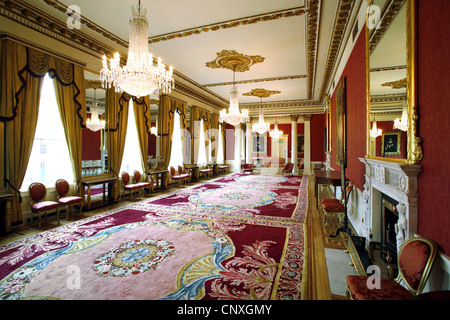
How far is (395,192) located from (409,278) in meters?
0.79

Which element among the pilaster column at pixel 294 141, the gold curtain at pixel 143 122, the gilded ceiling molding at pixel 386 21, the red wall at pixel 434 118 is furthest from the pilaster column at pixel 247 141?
the red wall at pixel 434 118

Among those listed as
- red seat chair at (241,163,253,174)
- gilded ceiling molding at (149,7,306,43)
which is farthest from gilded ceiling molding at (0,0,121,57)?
red seat chair at (241,163,253,174)

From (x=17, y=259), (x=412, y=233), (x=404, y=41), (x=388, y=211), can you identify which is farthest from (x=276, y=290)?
(x=17, y=259)

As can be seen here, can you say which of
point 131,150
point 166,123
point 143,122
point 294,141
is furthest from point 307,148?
point 131,150

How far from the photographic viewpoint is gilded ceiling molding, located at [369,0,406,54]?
1825 millimetres

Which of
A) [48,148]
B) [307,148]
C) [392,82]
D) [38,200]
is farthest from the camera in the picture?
[307,148]

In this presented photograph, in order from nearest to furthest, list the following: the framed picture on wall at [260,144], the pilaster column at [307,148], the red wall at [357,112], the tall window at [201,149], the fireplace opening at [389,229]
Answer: the fireplace opening at [389,229] < the red wall at [357,112] < the tall window at [201,149] < the pilaster column at [307,148] < the framed picture on wall at [260,144]

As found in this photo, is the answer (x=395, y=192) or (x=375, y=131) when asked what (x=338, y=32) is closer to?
(x=375, y=131)

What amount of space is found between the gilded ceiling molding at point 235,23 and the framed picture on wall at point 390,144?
2653mm

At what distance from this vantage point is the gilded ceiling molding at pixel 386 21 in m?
1.83

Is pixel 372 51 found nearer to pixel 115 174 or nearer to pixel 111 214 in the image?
pixel 111 214

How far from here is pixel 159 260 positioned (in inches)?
99.7

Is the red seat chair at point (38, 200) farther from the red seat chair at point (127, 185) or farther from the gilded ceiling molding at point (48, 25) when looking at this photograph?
the gilded ceiling molding at point (48, 25)

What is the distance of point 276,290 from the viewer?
6.59ft
